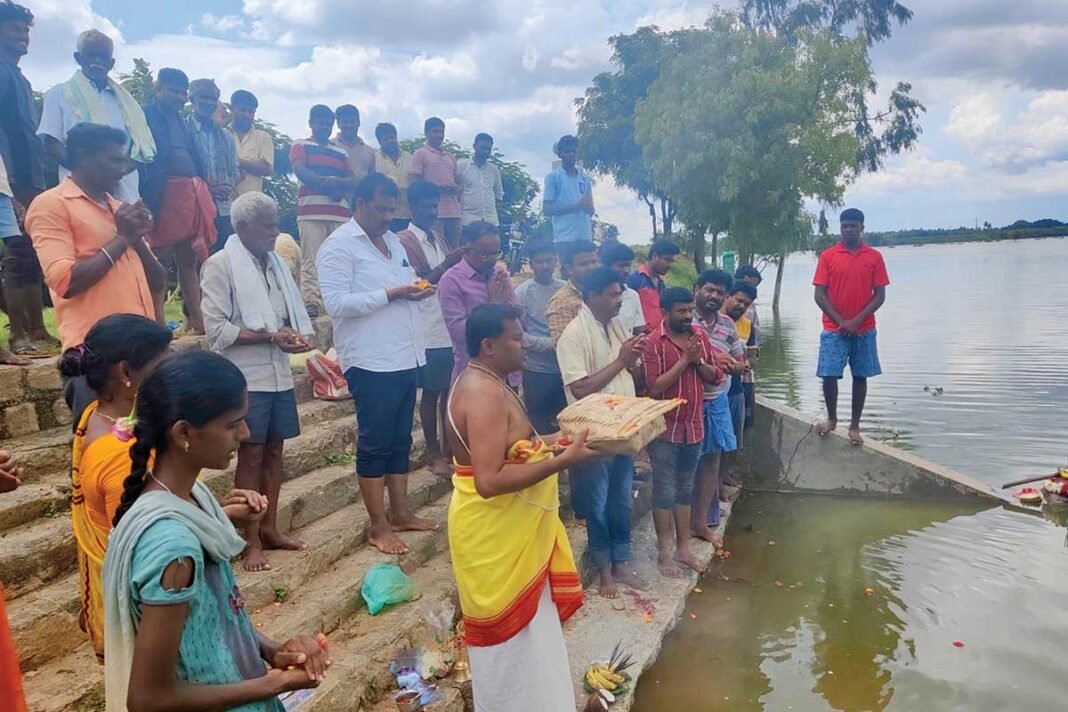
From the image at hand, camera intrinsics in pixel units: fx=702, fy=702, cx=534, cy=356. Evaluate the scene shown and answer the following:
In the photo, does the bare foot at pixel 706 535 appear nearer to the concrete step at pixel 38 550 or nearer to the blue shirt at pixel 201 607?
the concrete step at pixel 38 550

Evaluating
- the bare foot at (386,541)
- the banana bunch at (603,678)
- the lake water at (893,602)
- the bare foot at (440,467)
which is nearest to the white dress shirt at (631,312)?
the bare foot at (440,467)

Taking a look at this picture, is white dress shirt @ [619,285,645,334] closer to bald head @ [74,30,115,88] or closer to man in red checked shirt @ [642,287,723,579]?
man in red checked shirt @ [642,287,723,579]

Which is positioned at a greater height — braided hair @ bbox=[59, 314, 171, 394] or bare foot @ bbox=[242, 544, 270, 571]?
braided hair @ bbox=[59, 314, 171, 394]

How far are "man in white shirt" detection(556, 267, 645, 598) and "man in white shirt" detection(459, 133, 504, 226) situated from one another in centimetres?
Answer: 364

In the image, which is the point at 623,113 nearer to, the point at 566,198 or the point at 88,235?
the point at 566,198

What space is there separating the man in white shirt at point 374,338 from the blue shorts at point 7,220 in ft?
5.95

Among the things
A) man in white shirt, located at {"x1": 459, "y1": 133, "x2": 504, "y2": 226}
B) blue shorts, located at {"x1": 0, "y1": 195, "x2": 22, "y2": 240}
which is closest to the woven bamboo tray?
blue shorts, located at {"x1": 0, "y1": 195, "x2": 22, "y2": 240}

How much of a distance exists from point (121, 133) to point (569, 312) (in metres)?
2.74

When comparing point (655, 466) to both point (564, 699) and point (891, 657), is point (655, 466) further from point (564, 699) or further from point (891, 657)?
point (564, 699)

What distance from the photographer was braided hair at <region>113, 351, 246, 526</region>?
1565mm

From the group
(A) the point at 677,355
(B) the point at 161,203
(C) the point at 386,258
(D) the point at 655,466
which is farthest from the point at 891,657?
(B) the point at 161,203

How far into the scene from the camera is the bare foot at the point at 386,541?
4.01 meters

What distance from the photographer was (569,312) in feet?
15.6

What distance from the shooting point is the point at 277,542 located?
3783 millimetres
